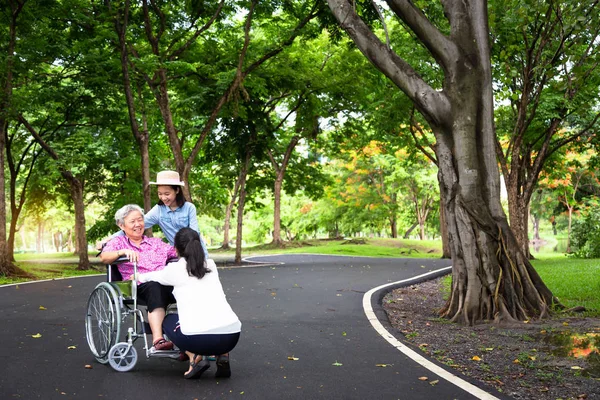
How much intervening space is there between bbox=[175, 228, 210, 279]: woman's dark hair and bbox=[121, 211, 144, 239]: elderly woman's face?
3.02 feet

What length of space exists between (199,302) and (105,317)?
4.90ft

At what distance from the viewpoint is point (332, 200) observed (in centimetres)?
4566

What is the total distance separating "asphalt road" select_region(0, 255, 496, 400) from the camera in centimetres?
513

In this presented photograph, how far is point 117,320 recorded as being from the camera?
18.5 ft

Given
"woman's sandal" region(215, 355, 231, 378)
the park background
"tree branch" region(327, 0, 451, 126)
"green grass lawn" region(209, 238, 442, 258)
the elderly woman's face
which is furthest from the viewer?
"green grass lawn" region(209, 238, 442, 258)

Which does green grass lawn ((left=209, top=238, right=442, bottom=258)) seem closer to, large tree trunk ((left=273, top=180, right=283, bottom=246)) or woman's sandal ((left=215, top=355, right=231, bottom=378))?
large tree trunk ((left=273, top=180, right=283, bottom=246))

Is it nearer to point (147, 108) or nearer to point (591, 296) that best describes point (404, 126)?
point (147, 108)

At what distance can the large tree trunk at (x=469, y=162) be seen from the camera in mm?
9320

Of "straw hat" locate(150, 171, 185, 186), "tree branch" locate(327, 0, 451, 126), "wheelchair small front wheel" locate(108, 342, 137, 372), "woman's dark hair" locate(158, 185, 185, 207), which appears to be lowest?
"wheelchair small front wheel" locate(108, 342, 137, 372)

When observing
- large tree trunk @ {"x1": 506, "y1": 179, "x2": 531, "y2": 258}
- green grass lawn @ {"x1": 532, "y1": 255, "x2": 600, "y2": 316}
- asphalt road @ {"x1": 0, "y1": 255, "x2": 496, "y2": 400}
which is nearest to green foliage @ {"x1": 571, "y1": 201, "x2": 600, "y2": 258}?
large tree trunk @ {"x1": 506, "y1": 179, "x2": 531, "y2": 258}

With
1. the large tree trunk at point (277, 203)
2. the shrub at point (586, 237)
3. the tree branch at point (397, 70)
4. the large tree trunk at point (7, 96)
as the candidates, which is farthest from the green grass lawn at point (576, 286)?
the large tree trunk at point (277, 203)

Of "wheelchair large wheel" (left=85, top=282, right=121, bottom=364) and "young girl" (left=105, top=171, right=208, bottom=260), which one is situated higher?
"young girl" (left=105, top=171, right=208, bottom=260)

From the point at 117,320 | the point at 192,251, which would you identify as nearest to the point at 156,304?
the point at 117,320

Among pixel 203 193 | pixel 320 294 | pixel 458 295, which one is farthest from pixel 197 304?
pixel 203 193
